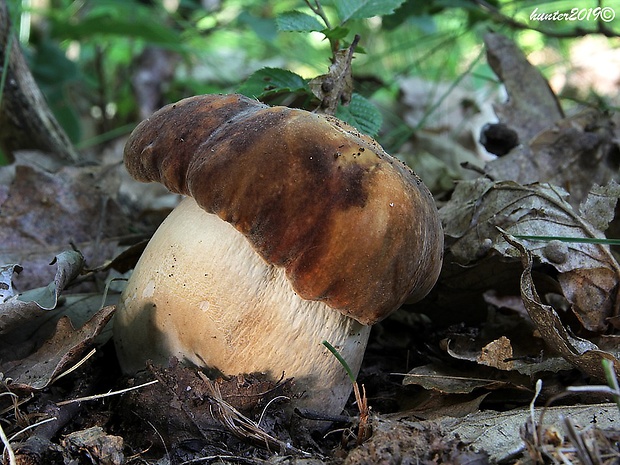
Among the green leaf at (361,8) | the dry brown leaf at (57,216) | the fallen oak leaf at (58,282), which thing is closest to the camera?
the fallen oak leaf at (58,282)

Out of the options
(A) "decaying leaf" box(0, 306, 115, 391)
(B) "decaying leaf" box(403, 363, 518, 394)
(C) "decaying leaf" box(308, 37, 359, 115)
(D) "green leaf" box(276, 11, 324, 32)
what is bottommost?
(B) "decaying leaf" box(403, 363, 518, 394)

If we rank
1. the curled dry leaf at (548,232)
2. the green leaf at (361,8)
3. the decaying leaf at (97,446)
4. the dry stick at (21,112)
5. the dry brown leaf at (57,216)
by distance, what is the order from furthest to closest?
the dry stick at (21,112) → the dry brown leaf at (57,216) → the green leaf at (361,8) → the curled dry leaf at (548,232) → the decaying leaf at (97,446)

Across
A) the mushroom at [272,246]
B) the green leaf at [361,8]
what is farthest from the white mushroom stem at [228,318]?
the green leaf at [361,8]

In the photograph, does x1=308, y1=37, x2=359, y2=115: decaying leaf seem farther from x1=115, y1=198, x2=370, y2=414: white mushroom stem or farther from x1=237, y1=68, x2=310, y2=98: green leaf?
x1=115, y1=198, x2=370, y2=414: white mushroom stem

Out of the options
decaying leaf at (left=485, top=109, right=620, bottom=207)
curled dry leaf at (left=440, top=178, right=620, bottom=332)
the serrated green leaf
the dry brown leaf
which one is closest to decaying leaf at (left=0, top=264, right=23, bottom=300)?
the dry brown leaf

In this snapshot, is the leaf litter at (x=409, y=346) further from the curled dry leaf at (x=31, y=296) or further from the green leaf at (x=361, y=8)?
the green leaf at (x=361, y=8)

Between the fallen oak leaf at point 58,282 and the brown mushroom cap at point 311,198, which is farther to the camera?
the fallen oak leaf at point 58,282
